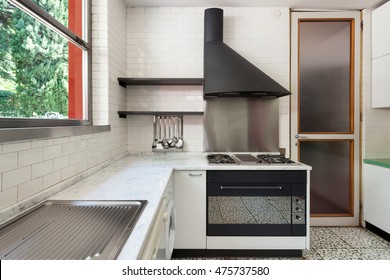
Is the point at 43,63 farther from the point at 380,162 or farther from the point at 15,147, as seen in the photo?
the point at 380,162

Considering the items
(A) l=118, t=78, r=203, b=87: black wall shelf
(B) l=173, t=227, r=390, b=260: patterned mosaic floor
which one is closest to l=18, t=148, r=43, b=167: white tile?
(A) l=118, t=78, r=203, b=87: black wall shelf

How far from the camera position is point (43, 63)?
1541mm

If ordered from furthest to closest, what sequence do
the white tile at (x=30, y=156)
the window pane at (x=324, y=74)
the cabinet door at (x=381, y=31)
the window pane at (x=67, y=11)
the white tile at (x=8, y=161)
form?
the window pane at (x=324, y=74) → the cabinet door at (x=381, y=31) → the window pane at (x=67, y=11) → the white tile at (x=30, y=156) → the white tile at (x=8, y=161)

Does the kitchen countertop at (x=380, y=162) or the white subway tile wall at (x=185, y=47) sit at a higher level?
the white subway tile wall at (x=185, y=47)

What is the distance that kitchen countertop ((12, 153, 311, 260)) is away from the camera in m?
0.89

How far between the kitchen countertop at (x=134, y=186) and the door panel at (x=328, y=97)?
3.10 ft

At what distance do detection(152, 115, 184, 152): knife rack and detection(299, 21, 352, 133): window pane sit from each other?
4.77 ft

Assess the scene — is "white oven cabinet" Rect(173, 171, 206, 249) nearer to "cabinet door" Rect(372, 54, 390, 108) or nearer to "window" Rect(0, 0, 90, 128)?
"window" Rect(0, 0, 90, 128)

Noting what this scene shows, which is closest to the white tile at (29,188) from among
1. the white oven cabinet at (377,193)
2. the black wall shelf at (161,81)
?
the black wall shelf at (161,81)

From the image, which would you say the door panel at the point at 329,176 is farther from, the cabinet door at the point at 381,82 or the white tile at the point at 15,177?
the white tile at the point at 15,177

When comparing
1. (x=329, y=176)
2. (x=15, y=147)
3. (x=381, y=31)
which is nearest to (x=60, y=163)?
(x=15, y=147)

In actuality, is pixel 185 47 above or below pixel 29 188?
above

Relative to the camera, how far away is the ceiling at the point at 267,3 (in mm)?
2796

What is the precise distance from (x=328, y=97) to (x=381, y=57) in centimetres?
66
